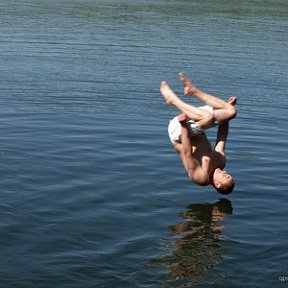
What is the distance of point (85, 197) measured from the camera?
14641mm

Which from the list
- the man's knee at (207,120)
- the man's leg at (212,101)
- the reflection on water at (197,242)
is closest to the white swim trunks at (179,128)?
the man's knee at (207,120)

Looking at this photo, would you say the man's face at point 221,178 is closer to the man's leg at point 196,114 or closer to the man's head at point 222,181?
the man's head at point 222,181

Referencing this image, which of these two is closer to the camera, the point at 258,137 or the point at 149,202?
the point at 149,202

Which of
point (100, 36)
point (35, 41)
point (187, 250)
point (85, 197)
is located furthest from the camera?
point (100, 36)

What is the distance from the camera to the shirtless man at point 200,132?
12.5m

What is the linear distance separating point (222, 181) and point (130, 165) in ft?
12.6

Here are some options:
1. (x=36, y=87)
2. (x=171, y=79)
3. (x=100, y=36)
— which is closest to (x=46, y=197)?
(x=36, y=87)

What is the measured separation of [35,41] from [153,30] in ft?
22.1

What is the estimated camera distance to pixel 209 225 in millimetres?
13695

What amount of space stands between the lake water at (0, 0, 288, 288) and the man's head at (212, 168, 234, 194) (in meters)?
0.67

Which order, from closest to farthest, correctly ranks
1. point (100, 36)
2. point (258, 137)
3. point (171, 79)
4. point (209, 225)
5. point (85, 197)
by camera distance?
1. point (209, 225)
2. point (85, 197)
3. point (258, 137)
4. point (171, 79)
5. point (100, 36)

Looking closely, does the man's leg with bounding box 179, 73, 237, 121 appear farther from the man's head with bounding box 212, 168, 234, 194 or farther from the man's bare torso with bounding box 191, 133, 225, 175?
the man's head with bounding box 212, 168, 234, 194

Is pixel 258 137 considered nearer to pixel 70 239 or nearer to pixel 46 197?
pixel 46 197

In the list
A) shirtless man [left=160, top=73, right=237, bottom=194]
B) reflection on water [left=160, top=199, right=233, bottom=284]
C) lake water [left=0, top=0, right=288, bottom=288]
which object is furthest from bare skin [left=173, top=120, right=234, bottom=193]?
lake water [left=0, top=0, right=288, bottom=288]
